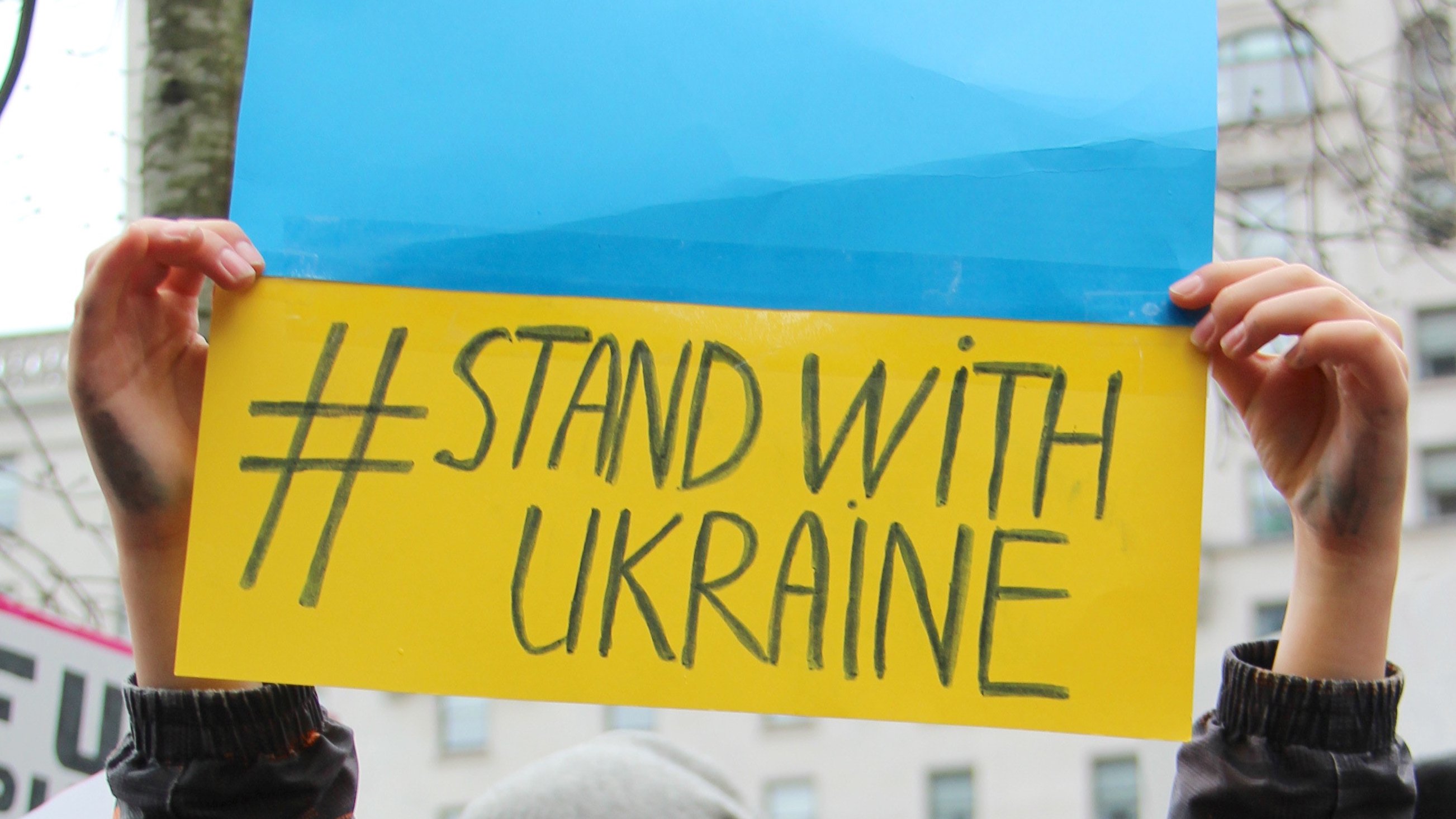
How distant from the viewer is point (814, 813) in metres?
23.0

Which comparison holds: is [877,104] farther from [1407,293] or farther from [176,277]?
[1407,293]

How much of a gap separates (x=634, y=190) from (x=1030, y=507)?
1.68 ft

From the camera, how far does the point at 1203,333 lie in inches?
50.7

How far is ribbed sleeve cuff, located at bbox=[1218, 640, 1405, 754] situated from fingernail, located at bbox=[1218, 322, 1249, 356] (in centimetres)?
33

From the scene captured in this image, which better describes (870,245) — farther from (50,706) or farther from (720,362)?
(50,706)

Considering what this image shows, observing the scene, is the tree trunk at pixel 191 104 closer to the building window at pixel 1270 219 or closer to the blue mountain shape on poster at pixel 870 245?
the blue mountain shape on poster at pixel 870 245

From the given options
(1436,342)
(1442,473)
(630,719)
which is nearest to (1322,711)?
(1442,473)

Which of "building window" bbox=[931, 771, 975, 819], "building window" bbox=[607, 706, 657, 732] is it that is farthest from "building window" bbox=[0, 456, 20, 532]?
"building window" bbox=[931, 771, 975, 819]

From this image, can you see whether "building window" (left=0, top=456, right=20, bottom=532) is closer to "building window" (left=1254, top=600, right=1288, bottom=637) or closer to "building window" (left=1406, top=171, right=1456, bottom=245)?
"building window" (left=1254, top=600, right=1288, bottom=637)

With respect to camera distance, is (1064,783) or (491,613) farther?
(1064,783)

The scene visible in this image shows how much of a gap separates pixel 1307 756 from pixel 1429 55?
4201 mm

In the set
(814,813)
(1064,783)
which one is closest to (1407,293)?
(1064,783)

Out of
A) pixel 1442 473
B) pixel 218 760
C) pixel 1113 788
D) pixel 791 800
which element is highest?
pixel 1442 473

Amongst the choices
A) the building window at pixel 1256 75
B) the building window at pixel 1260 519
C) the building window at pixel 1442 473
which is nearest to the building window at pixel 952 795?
the building window at pixel 1260 519
